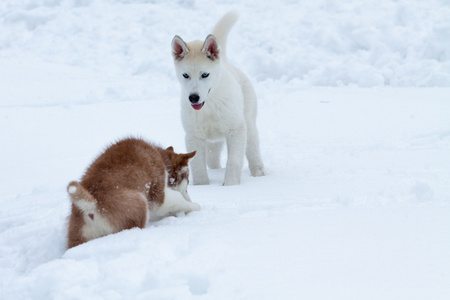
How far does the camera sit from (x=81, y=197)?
2.65 meters

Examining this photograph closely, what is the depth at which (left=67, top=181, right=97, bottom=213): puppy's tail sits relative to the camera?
8.49 ft

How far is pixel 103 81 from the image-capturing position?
10.6 m

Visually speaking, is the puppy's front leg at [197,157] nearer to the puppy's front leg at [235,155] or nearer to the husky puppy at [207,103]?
the husky puppy at [207,103]

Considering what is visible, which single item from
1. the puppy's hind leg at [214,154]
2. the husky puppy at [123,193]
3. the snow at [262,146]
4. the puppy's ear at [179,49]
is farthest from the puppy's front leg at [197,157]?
the husky puppy at [123,193]

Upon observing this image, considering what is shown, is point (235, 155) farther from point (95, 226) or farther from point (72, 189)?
point (72, 189)

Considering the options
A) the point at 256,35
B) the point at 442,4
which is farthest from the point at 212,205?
the point at 442,4

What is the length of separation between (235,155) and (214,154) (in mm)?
1057

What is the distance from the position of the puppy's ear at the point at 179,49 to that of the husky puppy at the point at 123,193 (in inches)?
58.8

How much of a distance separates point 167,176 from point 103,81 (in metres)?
7.67

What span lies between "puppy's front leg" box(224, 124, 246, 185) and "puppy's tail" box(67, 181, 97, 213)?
225cm

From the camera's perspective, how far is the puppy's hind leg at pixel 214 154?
5906 mm

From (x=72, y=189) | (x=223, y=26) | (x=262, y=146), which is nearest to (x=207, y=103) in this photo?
(x=223, y=26)

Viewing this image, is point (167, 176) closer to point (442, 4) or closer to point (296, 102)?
point (296, 102)

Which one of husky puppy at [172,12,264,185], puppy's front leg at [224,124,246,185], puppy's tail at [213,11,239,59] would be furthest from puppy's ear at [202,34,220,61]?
puppy's tail at [213,11,239,59]
